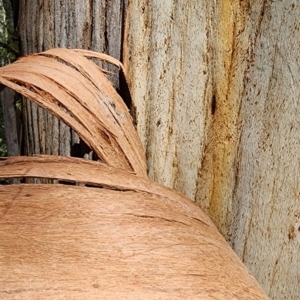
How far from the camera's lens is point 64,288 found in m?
0.40

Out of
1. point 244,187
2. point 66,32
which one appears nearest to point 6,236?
point 244,187

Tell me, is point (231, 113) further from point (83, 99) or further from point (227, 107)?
point (83, 99)

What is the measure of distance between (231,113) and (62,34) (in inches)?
12.5

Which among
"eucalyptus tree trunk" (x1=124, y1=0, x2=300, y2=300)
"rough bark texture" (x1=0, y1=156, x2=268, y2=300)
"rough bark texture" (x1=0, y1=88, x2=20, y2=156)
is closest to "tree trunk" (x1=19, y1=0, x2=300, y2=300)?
"eucalyptus tree trunk" (x1=124, y1=0, x2=300, y2=300)

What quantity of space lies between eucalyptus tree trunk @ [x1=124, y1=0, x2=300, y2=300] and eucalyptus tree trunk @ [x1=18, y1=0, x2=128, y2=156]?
0.11 feet

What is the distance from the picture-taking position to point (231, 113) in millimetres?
634

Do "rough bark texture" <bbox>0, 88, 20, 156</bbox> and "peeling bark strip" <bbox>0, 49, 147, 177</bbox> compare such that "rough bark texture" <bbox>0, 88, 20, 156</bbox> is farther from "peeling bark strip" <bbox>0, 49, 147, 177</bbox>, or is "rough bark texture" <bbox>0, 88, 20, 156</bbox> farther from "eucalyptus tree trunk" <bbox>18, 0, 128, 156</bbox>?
"peeling bark strip" <bbox>0, 49, 147, 177</bbox>

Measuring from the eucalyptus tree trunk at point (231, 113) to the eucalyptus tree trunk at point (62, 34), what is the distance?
3 centimetres

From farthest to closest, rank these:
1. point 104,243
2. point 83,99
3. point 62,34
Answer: point 62,34 → point 83,99 → point 104,243

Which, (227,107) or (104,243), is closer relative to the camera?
(104,243)

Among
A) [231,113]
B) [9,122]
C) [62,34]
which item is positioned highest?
[62,34]

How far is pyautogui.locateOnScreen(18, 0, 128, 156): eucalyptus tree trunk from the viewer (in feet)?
2.38

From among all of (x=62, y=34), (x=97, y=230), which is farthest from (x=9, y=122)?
(x=97, y=230)

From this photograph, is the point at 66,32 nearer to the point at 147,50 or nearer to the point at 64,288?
the point at 147,50
